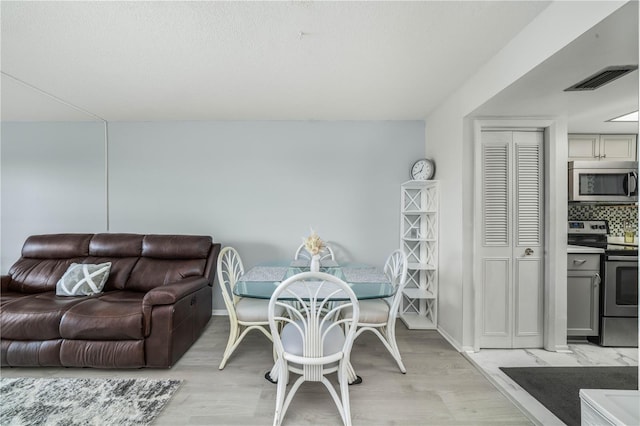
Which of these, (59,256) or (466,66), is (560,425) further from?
(59,256)

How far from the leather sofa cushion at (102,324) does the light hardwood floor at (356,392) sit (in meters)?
0.31

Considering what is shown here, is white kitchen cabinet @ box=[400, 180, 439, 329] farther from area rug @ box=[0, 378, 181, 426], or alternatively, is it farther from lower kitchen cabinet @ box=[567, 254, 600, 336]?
area rug @ box=[0, 378, 181, 426]

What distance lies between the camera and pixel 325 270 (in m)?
2.59

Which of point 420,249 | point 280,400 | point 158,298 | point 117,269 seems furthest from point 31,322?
point 420,249

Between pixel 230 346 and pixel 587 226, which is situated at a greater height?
pixel 587 226

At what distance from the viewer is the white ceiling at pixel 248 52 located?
158cm

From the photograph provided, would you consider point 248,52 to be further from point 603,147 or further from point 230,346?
point 603,147

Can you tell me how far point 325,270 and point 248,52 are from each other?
1925 mm

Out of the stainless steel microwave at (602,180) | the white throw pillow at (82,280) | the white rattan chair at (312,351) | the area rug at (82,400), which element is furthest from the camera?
the stainless steel microwave at (602,180)

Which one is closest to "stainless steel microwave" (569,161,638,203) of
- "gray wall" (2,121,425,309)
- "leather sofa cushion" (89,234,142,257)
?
"gray wall" (2,121,425,309)

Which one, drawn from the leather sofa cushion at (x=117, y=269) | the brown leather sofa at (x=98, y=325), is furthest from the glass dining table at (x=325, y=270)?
the leather sofa cushion at (x=117, y=269)

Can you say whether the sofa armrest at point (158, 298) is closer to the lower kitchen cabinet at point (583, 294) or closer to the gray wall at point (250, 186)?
the gray wall at point (250, 186)

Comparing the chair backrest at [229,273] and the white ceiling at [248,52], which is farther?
the chair backrest at [229,273]

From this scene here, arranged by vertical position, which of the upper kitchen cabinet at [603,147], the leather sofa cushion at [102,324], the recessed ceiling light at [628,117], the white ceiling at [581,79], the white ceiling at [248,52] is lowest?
the leather sofa cushion at [102,324]
